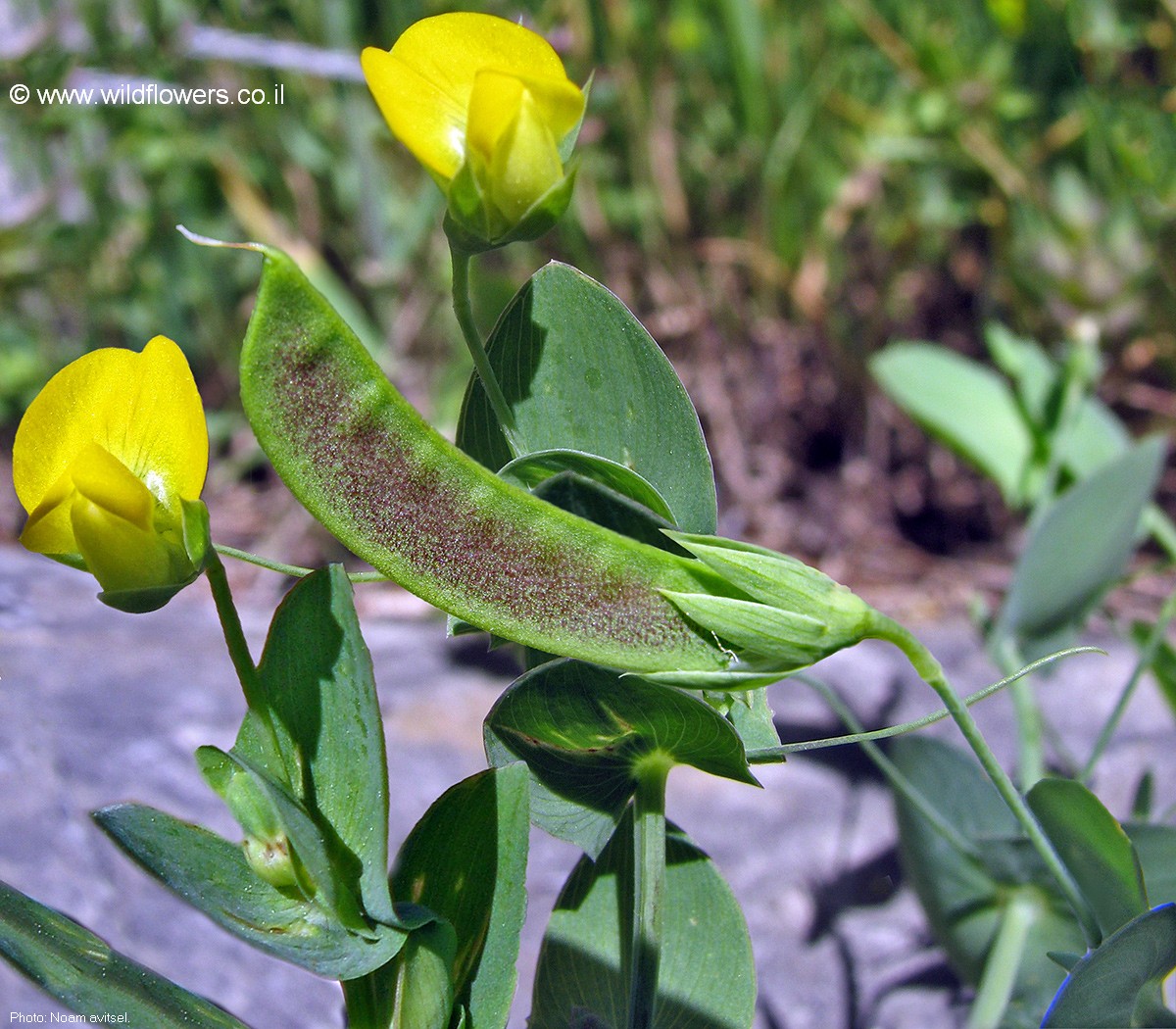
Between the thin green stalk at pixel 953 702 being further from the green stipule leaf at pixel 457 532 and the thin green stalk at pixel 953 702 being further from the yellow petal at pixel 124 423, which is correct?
the yellow petal at pixel 124 423

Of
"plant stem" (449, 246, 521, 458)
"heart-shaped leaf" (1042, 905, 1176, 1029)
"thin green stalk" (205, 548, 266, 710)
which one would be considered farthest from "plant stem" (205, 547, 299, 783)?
"heart-shaped leaf" (1042, 905, 1176, 1029)

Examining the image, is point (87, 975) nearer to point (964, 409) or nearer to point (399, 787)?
point (399, 787)

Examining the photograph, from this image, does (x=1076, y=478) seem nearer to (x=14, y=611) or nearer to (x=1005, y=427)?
(x=1005, y=427)

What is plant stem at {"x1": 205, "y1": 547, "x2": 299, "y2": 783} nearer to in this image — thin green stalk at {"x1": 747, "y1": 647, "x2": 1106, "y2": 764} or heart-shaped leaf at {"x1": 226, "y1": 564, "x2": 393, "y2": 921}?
heart-shaped leaf at {"x1": 226, "y1": 564, "x2": 393, "y2": 921}

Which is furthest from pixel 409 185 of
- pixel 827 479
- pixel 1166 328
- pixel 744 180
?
pixel 1166 328

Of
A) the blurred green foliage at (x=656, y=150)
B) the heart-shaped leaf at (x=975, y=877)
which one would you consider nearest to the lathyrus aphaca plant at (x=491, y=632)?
the heart-shaped leaf at (x=975, y=877)

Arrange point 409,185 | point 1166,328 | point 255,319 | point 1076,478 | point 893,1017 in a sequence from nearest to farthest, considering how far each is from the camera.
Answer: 1. point 255,319
2. point 893,1017
3. point 1076,478
4. point 1166,328
5. point 409,185
